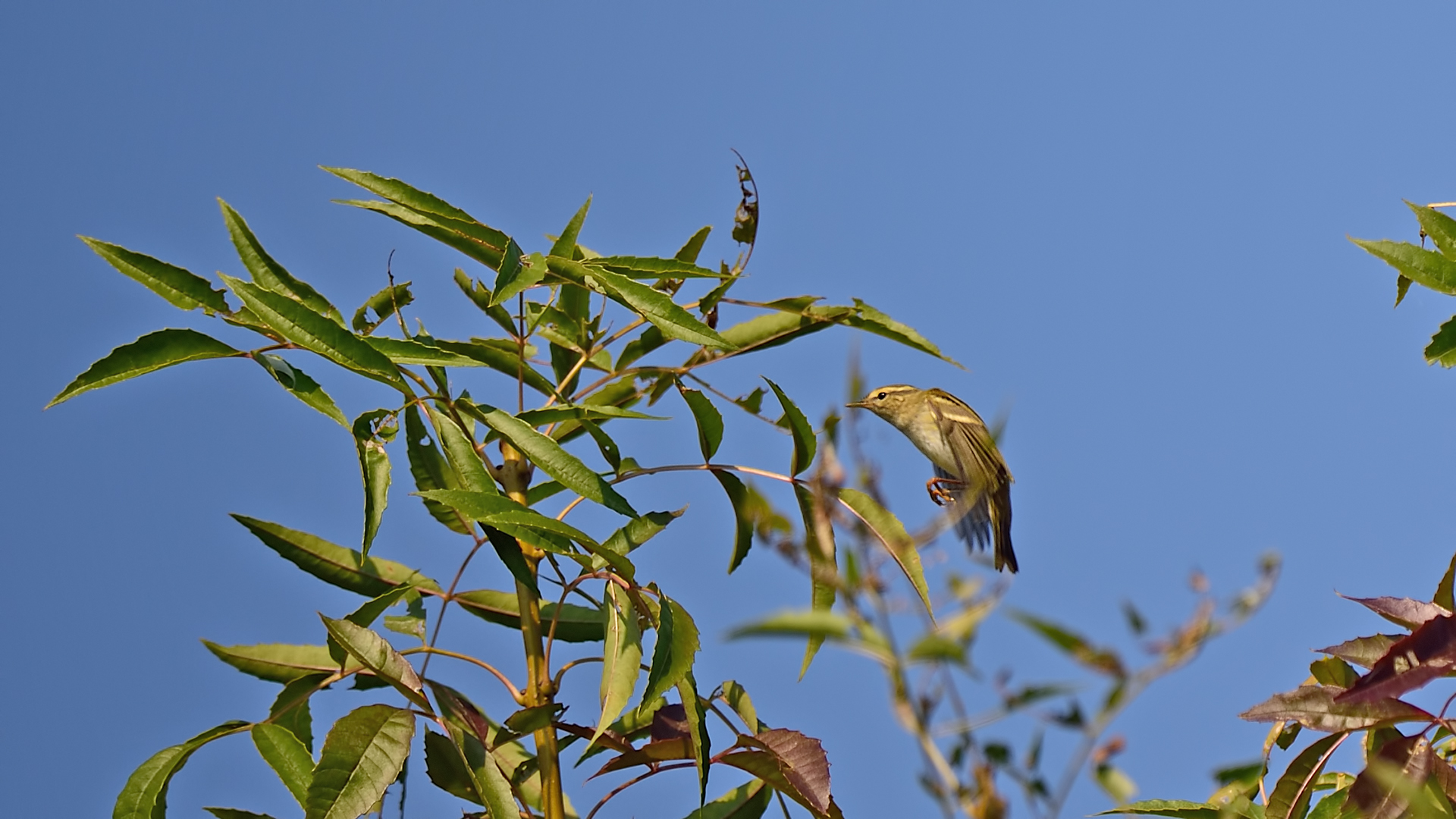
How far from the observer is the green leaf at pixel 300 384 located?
7.80ft

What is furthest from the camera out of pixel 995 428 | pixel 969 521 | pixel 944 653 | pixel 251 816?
pixel 969 521

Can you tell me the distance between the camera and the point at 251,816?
8.18 ft

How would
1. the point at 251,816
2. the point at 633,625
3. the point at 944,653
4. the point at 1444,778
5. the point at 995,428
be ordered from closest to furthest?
the point at 944,653, the point at 995,428, the point at 1444,778, the point at 633,625, the point at 251,816

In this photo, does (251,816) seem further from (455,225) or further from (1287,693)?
(1287,693)

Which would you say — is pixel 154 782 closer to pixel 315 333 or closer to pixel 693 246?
pixel 315 333

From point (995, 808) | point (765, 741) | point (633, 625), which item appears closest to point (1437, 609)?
point (765, 741)

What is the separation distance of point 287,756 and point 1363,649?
6.13ft

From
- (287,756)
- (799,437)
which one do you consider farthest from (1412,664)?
(287,756)

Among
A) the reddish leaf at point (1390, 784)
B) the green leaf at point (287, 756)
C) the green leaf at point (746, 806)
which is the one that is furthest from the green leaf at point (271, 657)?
the reddish leaf at point (1390, 784)

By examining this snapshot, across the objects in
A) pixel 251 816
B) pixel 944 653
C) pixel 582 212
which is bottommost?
pixel 944 653

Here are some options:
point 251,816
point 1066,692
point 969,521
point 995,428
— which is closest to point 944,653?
point 1066,692

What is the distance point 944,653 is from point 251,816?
1915 millimetres

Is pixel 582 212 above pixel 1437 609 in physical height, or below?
above

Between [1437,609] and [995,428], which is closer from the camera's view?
[995,428]
